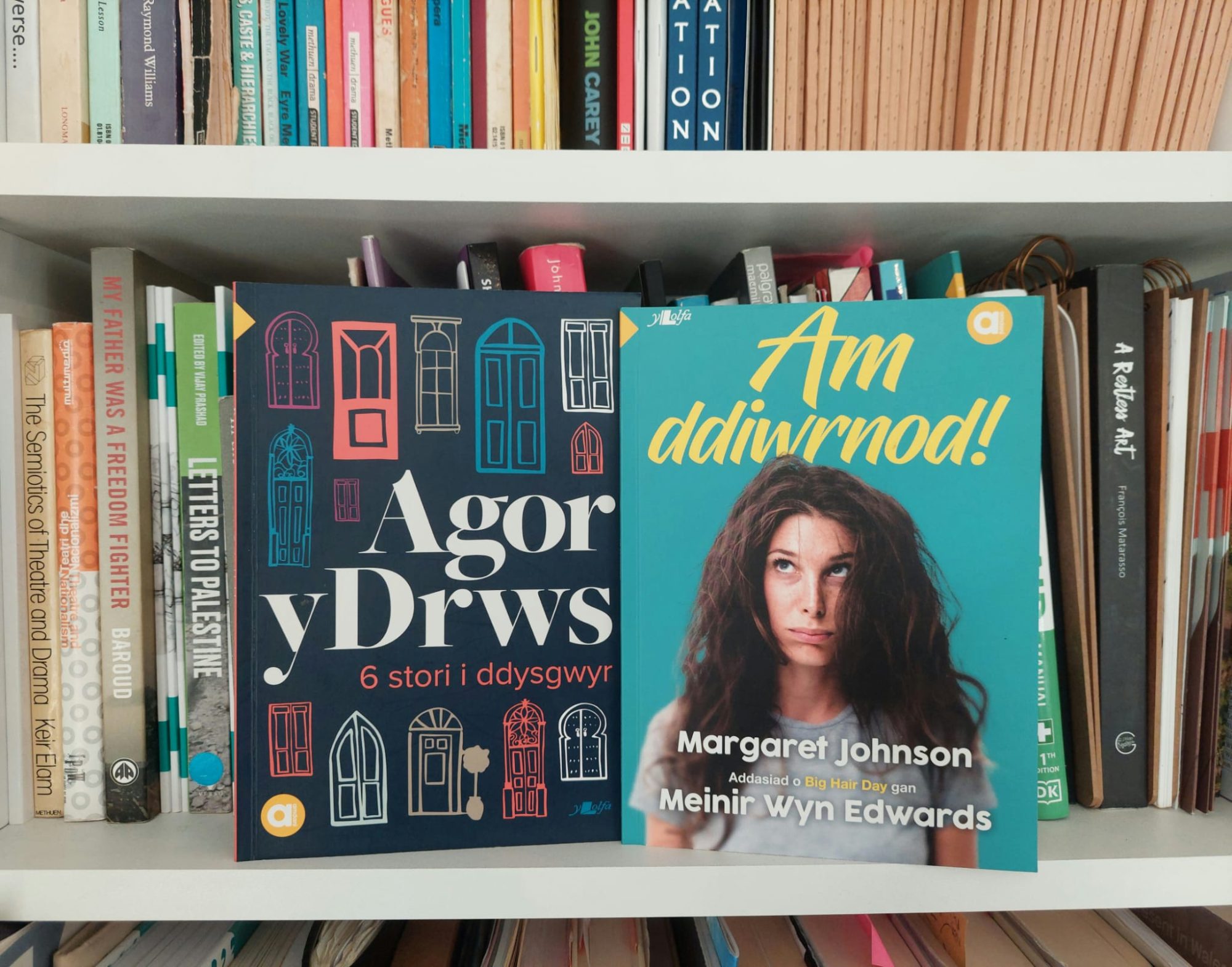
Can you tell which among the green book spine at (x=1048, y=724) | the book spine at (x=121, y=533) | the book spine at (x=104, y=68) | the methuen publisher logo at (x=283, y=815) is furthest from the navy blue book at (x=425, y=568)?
the green book spine at (x=1048, y=724)

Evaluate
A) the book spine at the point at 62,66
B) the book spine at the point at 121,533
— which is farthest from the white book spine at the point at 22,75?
the book spine at the point at 121,533

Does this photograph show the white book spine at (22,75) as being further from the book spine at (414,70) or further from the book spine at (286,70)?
the book spine at (414,70)

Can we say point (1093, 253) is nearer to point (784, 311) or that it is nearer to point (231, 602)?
point (784, 311)

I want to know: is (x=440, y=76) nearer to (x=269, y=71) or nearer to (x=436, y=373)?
(x=269, y=71)

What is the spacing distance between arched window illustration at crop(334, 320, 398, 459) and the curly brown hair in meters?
0.27

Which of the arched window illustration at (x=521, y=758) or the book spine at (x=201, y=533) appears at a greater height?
the book spine at (x=201, y=533)

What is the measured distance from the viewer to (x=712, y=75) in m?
0.56

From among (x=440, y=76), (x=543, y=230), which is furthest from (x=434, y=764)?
(x=440, y=76)

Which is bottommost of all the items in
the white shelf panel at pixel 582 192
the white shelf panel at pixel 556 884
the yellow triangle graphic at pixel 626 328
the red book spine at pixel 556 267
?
the white shelf panel at pixel 556 884

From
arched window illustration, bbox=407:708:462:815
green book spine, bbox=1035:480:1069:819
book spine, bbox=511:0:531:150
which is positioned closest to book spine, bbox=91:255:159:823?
arched window illustration, bbox=407:708:462:815

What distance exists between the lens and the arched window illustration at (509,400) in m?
0.50

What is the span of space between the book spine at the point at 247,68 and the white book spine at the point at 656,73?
1.06 ft

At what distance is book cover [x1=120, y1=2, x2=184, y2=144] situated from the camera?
0.53 metres

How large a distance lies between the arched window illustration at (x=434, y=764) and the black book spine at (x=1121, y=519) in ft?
1.67
